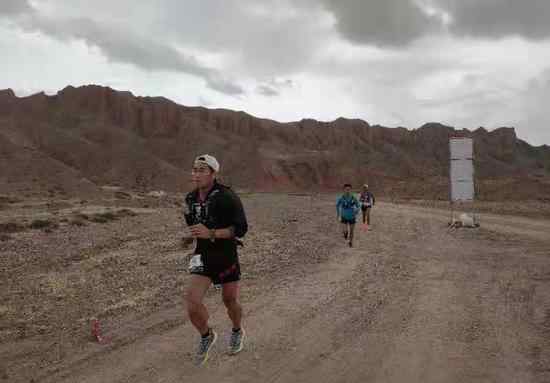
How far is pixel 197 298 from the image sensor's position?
4.96m

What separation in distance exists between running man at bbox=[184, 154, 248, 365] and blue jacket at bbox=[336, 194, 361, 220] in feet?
31.1

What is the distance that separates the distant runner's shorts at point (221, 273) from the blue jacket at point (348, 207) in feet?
31.1

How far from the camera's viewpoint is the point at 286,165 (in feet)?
391

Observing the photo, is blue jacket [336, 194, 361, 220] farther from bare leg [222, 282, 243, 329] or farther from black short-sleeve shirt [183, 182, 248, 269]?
black short-sleeve shirt [183, 182, 248, 269]

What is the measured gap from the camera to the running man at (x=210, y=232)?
16.3 feet

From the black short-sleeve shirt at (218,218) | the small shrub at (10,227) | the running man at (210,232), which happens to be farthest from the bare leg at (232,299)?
the small shrub at (10,227)

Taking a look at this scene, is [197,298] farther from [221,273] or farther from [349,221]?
[349,221]

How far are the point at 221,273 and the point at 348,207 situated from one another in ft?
32.0

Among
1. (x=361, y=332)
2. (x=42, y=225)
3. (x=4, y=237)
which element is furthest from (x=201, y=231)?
(x=42, y=225)

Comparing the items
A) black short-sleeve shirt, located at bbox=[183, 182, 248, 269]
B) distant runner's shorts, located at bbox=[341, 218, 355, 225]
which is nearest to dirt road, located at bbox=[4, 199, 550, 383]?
black short-sleeve shirt, located at bbox=[183, 182, 248, 269]

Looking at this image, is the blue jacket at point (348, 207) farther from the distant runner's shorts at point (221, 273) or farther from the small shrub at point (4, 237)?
the small shrub at point (4, 237)

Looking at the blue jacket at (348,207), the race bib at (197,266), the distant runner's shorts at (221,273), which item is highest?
the blue jacket at (348,207)

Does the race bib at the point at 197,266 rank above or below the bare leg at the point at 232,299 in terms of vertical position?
above

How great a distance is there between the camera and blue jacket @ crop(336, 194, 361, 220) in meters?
14.4
